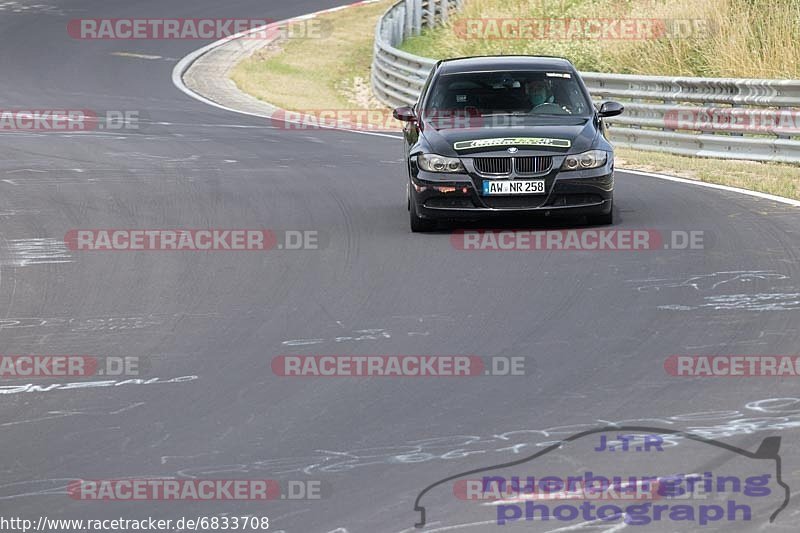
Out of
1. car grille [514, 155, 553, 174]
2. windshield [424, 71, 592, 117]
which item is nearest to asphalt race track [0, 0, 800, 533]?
car grille [514, 155, 553, 174]

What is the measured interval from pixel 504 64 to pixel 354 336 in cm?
587

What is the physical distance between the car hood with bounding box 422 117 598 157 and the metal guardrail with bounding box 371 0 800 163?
5.65 metres

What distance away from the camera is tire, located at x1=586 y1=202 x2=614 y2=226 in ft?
42.6

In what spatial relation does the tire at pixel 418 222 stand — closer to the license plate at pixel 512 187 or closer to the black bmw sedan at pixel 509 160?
the black bmw sedan at pixel 509 160

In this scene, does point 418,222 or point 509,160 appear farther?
point 418,222

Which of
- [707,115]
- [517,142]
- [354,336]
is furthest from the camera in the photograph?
[707,115]

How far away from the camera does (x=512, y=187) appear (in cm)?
1268

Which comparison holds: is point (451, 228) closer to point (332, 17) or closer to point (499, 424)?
point (499, 424)

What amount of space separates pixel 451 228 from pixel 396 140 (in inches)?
350

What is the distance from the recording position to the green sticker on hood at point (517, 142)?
42.0 feet

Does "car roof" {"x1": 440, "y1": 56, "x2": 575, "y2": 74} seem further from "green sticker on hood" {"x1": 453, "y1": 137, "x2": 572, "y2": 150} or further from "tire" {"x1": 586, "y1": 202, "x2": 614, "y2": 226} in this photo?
"tire" {"x1": 586, "y1": 202, "x2": 614, "y2": 226}

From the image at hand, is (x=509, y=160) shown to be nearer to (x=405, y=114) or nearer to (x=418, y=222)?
(x=418, y=222)

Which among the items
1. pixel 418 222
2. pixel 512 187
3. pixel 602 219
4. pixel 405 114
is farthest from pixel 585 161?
pixel 405 114

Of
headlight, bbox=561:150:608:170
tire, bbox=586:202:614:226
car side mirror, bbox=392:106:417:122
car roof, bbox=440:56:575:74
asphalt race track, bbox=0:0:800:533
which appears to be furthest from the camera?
car roof, bbox=440:56:575:74
